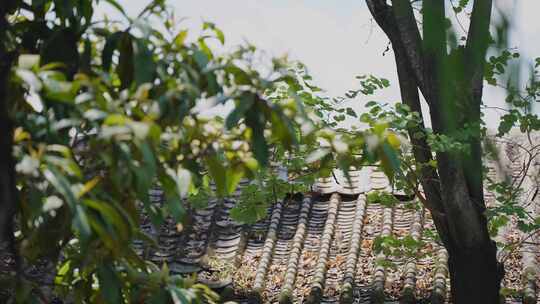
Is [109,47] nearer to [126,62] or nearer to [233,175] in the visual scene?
[126,62]

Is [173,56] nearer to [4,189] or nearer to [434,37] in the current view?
[4,189]

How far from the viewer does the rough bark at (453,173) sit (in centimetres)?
603

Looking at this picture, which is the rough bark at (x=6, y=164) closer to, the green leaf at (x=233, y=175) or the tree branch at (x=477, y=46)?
the green leaf at (x=233, y=175)

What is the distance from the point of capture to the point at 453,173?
245 inches

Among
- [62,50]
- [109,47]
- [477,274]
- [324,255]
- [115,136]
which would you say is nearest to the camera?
Result: [115,136]

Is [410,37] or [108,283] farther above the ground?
[410,37]

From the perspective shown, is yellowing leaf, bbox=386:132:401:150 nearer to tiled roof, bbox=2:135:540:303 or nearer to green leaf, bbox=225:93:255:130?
green leaf, bbox=225:93:255:130

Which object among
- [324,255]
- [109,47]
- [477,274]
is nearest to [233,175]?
[109,47]

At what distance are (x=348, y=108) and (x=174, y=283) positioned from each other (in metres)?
3.30

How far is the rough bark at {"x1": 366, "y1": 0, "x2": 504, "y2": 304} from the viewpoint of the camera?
6.03 m

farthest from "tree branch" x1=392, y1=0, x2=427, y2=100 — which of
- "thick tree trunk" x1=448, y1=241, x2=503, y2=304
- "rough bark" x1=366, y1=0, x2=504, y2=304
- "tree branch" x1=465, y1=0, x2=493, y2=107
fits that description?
"thick tree trunk" x1=448, y1=241, x2=503, y2=304

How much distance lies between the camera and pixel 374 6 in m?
6.53

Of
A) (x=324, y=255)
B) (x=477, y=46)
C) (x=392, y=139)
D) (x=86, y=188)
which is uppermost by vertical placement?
(x=477, y=46)

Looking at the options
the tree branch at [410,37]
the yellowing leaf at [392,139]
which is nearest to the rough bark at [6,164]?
the yellowing leaf at [392,139]
